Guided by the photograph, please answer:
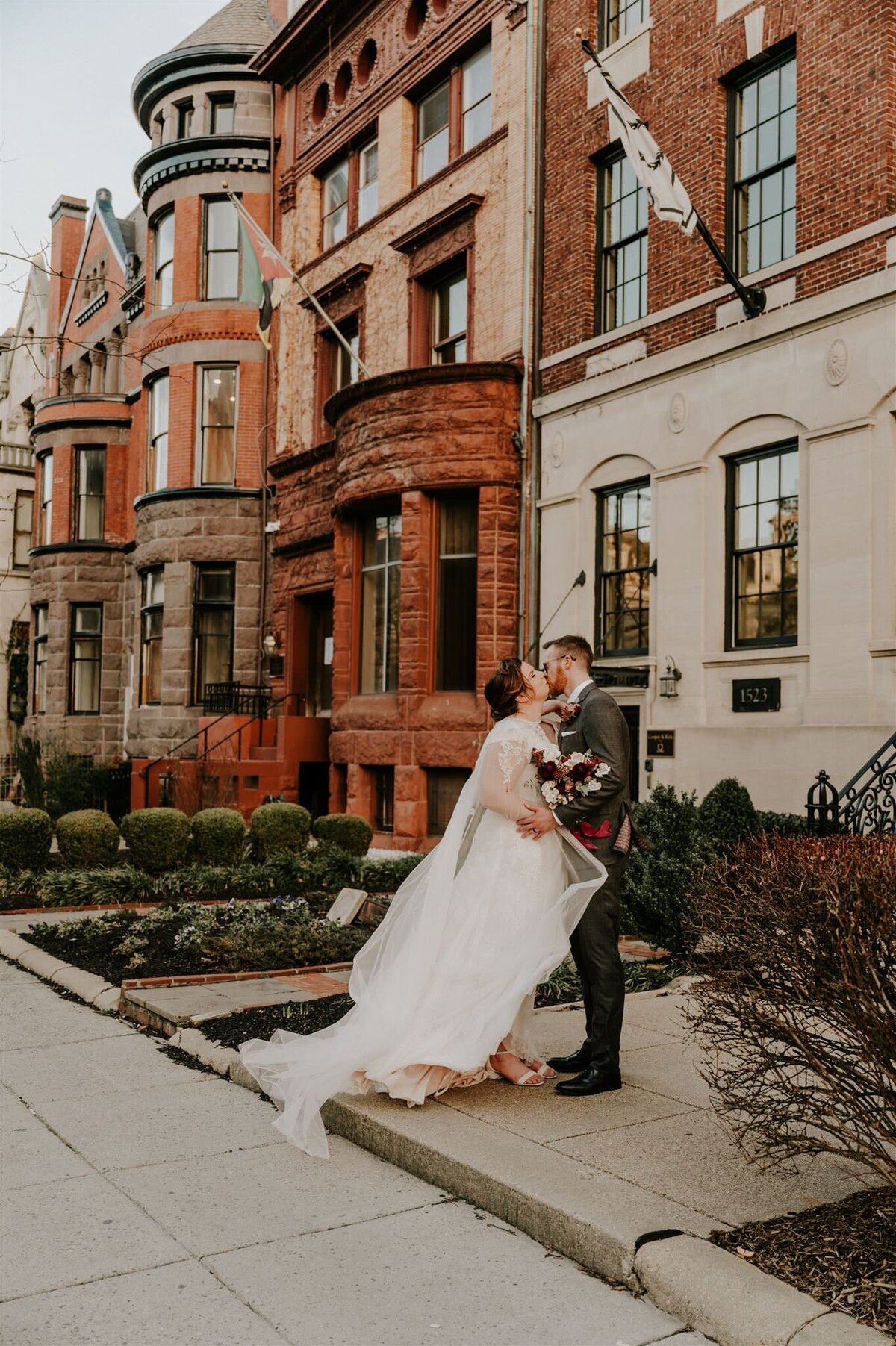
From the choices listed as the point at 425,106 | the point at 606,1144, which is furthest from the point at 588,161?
the point at 606,1144

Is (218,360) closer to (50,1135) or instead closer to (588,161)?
(588,161)

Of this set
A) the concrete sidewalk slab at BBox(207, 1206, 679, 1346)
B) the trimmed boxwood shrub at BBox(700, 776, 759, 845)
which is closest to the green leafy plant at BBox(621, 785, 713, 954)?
the trimmed boxwood shrub at BBox(700, 776, 759, 845)

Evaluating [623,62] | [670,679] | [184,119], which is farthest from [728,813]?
[184,119]

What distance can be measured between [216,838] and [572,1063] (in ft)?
28.2

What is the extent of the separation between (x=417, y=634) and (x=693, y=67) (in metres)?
7.91

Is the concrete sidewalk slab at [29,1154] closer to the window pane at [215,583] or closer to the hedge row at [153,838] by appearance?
the hedge row at [153,838]

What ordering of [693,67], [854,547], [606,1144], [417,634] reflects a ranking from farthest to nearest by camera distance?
[417,634] → [693,67] → [854,547] → [606,1144]

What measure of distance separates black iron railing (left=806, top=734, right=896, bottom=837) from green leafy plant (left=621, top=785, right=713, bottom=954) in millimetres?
1442

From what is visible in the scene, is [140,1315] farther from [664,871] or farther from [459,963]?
[664,871]

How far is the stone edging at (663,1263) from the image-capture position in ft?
11.5

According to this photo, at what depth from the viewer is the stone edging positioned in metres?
3.51

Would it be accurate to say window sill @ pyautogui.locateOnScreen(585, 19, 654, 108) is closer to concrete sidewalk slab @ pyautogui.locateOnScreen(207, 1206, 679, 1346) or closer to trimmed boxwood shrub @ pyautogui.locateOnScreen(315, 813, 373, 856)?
trimmed boxwood shrub @ pyautogui.locateOnScreen(315, 813, 373, 856)

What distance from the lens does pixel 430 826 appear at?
1748 cm

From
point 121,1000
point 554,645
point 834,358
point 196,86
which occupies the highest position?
point 196,86
